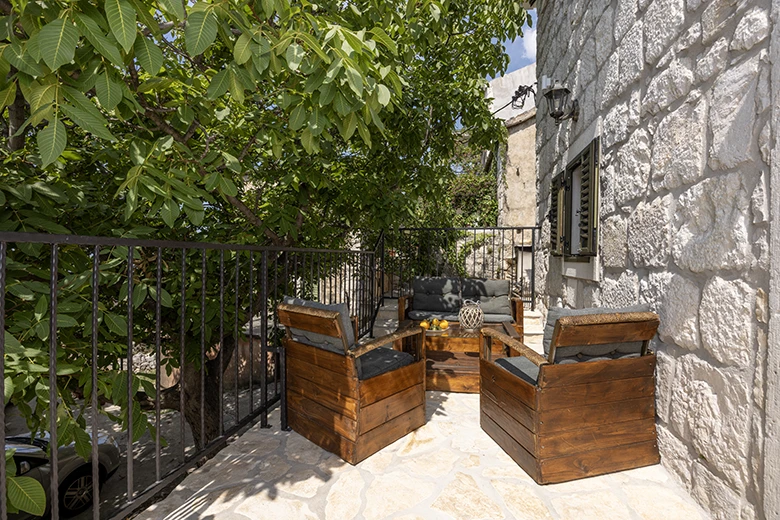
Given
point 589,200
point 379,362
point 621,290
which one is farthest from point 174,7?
point 589,200

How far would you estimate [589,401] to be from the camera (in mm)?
1899

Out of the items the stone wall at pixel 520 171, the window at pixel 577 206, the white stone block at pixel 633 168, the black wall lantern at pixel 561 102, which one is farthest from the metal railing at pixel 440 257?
the white stone block at pixel 633 168

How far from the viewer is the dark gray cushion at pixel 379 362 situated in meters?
2.16

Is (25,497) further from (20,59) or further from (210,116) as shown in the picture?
(210,116)

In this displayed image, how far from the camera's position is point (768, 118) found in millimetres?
1406

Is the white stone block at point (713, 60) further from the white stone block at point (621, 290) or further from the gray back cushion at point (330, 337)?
the gray back cushion at point (330, 337)

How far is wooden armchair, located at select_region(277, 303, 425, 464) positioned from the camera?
2.05m

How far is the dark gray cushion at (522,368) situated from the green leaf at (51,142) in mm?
2132

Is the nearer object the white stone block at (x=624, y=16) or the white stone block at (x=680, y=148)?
the white stone block at (x=680, y=148)

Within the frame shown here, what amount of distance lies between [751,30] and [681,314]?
4.05 feet

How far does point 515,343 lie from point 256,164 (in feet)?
11.0

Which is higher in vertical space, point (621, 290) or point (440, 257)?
point (440, 257)

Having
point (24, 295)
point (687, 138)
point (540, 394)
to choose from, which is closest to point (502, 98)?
point (687, 138)

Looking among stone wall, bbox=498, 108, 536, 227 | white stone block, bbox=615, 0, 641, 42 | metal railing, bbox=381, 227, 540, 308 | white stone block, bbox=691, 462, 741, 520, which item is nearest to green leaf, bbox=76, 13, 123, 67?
white stone block, bbox=691, 462, 741, 520
